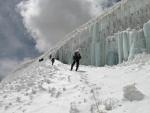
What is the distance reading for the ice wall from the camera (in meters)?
31.5

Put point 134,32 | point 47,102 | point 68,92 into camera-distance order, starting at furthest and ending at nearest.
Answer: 1. point 134,32
2. point 68,92
3. point 47,102

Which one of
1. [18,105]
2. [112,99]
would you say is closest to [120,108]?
[112,99]

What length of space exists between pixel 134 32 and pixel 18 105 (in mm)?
23850

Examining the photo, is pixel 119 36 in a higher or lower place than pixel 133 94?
higher

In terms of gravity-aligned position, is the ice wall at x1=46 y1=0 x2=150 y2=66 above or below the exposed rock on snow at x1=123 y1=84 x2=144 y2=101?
above

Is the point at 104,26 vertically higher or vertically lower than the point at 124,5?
lower

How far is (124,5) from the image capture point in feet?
135

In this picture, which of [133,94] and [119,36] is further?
[119,36]

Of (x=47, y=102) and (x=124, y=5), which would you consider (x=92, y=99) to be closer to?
(x=47, y=102)

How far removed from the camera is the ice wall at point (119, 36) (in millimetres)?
31542

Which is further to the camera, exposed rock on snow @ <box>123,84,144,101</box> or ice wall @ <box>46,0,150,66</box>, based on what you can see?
ice wall @ <box>46,0,150,66</box>

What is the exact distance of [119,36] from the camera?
3609cm

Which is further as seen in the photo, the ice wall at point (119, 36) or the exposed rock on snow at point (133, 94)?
the ice wall at point (119, 36)

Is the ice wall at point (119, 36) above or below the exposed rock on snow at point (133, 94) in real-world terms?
above
